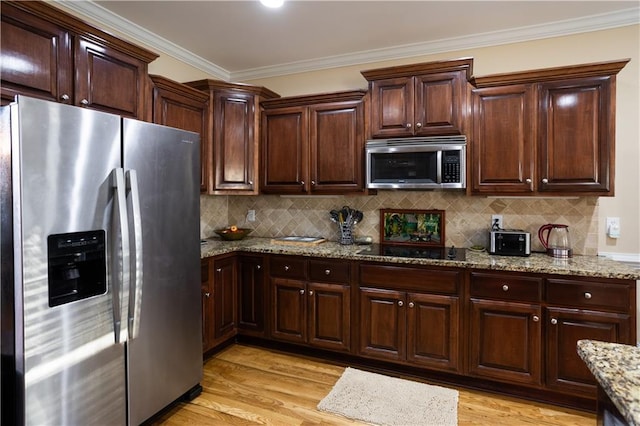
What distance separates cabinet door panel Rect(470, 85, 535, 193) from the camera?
2.66m

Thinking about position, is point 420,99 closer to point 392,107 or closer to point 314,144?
point 392,107

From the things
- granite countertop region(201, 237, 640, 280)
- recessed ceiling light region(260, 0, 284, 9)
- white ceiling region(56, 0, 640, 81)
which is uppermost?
white ceiling region(56, 0, 640, 81)

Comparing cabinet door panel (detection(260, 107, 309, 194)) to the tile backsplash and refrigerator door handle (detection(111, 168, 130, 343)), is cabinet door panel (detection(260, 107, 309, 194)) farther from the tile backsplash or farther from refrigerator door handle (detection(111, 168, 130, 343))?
refrigerator door handle (detection(111, 168, 130, 343))

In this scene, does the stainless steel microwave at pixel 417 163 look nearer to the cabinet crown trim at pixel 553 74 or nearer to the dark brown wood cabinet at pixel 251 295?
the cabinet crown trim at pixel 553 74

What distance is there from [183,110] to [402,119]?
178 centimetres

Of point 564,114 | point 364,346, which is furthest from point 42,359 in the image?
point 564,114

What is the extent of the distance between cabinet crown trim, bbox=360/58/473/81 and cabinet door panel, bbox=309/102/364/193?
28 centimetres

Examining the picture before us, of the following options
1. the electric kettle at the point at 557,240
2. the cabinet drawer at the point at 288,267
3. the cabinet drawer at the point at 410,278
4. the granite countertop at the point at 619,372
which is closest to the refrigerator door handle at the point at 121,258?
the cabinet drawer at the point at 288,267

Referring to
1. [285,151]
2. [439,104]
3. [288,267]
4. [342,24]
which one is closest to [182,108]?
[285,151]

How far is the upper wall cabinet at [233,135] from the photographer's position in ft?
10.9

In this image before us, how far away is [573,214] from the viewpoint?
112 inches

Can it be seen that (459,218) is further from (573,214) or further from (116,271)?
(116,271)

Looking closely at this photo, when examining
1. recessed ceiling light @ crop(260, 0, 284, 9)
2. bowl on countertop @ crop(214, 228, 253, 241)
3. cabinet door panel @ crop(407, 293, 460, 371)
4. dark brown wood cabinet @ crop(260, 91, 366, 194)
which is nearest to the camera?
recessed ceiling light @ crop(260, 0, 284, 9)

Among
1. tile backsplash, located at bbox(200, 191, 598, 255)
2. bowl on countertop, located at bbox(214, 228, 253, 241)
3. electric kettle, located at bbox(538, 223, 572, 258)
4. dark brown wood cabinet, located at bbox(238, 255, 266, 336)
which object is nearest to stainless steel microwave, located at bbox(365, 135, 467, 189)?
tile backsplash, located at bbox(200, 191, 598, 255)
